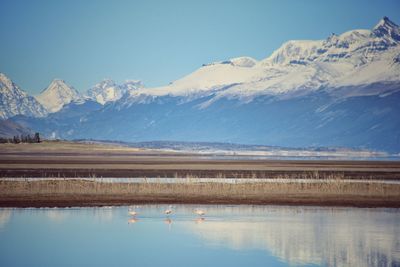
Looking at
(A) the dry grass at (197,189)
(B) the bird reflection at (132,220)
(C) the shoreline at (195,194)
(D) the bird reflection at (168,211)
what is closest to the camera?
(B) the bird reflection at (132,220)

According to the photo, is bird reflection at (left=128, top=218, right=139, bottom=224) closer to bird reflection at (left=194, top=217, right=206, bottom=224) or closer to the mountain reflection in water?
the mountain reflection in water

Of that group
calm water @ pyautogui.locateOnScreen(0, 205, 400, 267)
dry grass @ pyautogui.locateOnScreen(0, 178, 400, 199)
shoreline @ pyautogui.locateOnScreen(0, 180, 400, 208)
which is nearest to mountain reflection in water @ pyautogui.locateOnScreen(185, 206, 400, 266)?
calm water @ pyautogui.locateOnScreen(0, 205, 400, 267)

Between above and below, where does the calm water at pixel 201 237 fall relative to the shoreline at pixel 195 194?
below

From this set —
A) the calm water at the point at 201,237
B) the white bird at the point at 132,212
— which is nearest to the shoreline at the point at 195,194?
the calm water at the point at 201,237

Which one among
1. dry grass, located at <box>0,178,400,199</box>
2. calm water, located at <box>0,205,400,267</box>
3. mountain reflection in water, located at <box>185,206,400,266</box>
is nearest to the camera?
calm water, located at <box>0,205,400,267</box>

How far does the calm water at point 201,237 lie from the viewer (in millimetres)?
33062

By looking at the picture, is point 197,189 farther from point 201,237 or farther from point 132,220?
point 201,237

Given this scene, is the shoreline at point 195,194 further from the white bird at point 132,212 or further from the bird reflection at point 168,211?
the bird reflection at point 168,211

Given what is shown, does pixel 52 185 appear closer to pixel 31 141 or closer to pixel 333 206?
pixel 333 206

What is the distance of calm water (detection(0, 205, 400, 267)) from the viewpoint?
33062 mm

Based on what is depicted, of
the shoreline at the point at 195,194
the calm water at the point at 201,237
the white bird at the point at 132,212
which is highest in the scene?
the shoreline at the point at 195,194

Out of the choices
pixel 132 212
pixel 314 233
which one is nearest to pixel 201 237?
pixel 314 233

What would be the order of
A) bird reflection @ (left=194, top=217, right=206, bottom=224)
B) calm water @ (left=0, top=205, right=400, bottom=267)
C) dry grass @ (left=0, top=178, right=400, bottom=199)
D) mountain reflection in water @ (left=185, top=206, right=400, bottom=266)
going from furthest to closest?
dry grass @ (left=0, top=178, right=400, bottom=199) < bird reflection @ (left=194, top=217, right=206, bottom=224) < mountain reflection in water @ (left=185, top=206, right=400, bottom=266) < calm water @ (left=0, top=205, right=400, bottom=267)

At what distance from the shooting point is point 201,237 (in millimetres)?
38594
